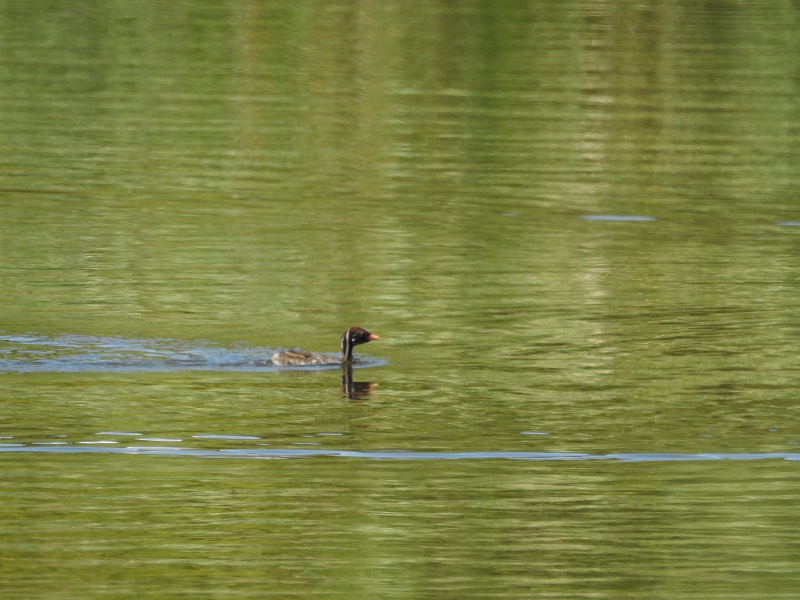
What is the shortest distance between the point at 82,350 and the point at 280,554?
602 cm

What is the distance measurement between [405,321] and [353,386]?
2468 mm

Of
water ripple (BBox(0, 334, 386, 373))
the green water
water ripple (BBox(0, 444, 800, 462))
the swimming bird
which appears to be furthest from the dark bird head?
water ripple (BBox(0, 444, 800, 462))

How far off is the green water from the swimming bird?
0.46ft

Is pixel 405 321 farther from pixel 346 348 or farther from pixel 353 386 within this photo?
pixel 353 386

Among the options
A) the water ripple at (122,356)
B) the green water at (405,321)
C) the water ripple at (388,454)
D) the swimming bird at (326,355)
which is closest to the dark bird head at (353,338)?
the swimming bird at (326,355)

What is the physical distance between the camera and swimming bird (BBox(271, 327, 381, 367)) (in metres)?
16.2

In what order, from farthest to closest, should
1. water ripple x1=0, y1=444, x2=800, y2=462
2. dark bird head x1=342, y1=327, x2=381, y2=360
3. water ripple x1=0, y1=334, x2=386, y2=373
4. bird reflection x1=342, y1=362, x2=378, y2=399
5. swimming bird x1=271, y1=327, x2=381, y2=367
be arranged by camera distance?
dark bird head x1=342, y1=327, x2=381, y2=360 < swimming bird x1=271, y1=327, x2=381, y2=367 < water ripple x1=0, y1=334, x2=386, y2=373 < bird reflection x1=342, y1=362, x2=378, y2=399 < water ripple x1=0, y1=444, x2=800, y2=462

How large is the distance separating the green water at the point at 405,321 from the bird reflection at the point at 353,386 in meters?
0.14

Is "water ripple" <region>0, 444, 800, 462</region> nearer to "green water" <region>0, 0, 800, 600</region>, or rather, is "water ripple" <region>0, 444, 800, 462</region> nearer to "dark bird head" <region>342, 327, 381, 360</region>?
"green water" <region>0, 0, 800, 600</region>

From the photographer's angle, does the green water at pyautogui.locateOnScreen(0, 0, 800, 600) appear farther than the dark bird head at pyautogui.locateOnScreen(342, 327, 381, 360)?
No

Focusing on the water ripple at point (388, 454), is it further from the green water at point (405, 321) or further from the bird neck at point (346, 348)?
the bird neck at point (346, 348)

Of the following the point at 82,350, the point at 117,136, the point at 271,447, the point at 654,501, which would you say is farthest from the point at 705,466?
the point at 117,136

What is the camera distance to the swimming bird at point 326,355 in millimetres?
16219

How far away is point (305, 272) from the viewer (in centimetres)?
2038
